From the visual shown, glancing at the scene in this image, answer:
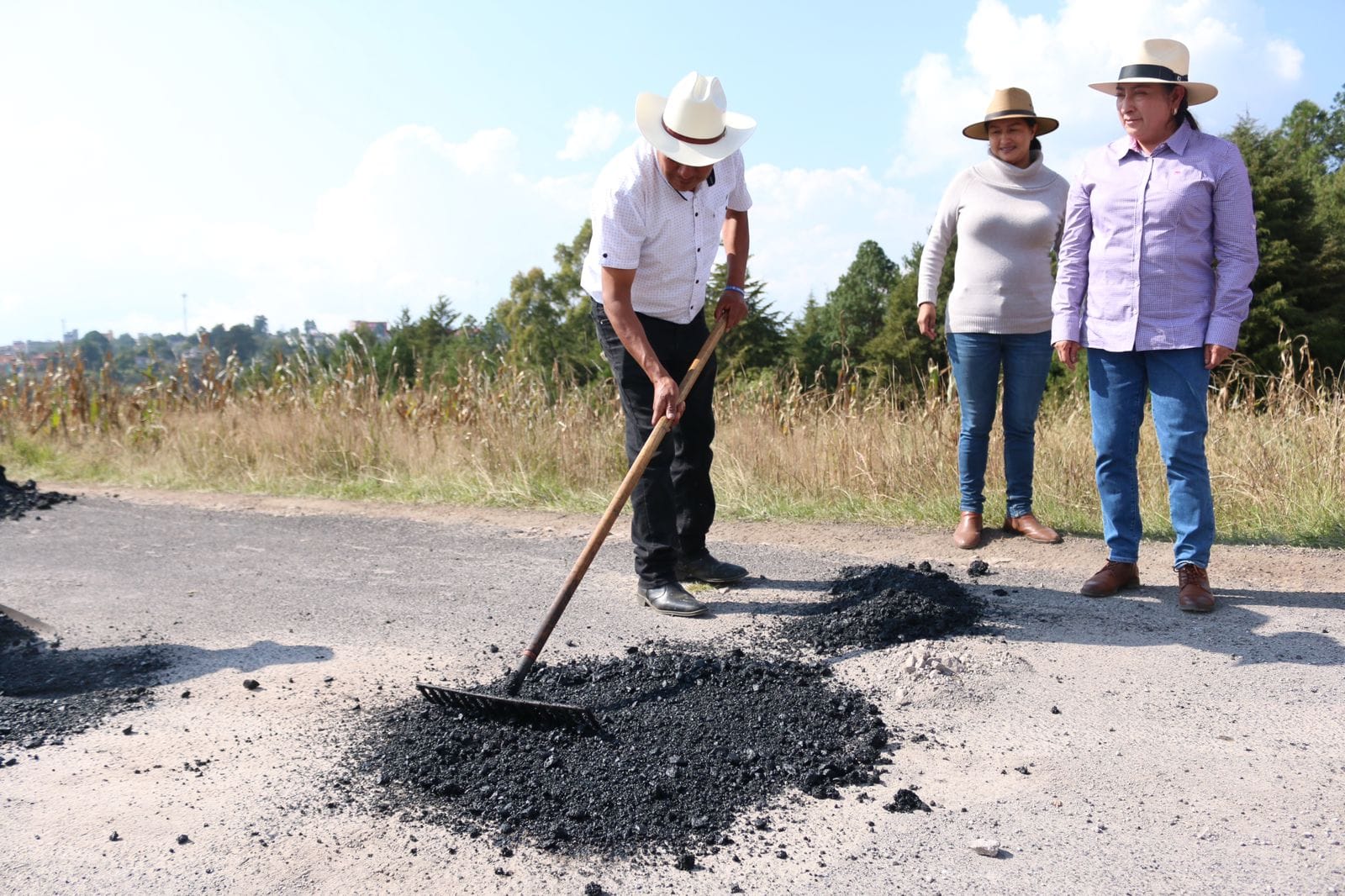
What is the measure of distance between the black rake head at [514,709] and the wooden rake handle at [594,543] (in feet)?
0.50

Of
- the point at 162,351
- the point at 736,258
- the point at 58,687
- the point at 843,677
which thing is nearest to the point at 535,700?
the point at 843,677

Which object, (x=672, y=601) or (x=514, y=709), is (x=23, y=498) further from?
(x=514, y=709)

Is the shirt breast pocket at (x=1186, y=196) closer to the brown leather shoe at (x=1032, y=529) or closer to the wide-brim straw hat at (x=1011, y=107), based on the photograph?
the wide-brim straw hat at (x=1011, y=107)

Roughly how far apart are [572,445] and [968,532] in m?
3.69

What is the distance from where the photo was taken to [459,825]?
2.95 meters

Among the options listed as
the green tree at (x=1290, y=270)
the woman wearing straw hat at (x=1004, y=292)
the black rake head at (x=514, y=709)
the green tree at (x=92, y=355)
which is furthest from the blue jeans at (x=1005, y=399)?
the green tree at (x=1290, y=270)

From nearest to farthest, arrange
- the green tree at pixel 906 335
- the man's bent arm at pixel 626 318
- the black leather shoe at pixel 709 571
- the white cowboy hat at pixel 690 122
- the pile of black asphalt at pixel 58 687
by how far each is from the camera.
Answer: the pile of black asphalt at pixel 58 687 < the white cowboy hat at pixel 690 122 < the man's bent arm at pixel 626 318 < the black leather shoe at pixel 709 571 < the green tree at pixel 906 335

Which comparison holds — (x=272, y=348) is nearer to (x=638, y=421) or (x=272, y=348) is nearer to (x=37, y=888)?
(x=638, y=421)

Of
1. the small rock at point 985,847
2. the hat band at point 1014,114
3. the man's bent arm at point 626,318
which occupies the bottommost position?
the small rock at point 985,847

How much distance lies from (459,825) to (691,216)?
9.48 feet

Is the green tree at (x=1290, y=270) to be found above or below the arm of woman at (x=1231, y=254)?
above

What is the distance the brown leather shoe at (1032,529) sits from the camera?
19.1ft

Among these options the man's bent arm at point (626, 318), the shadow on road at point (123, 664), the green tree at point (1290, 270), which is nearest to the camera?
the shadow on road at point (123, 664)

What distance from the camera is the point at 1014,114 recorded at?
18.1 ft
